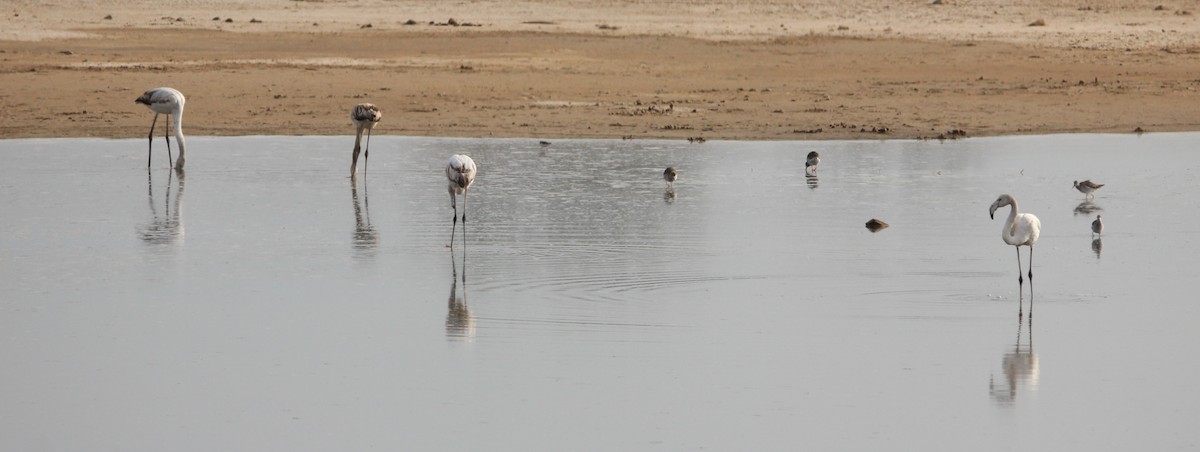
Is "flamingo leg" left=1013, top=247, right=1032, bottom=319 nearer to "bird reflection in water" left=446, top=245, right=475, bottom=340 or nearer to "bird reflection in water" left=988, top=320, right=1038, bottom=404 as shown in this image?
"bird reflection in water" left=988, top=320, right=1038, bottom=404

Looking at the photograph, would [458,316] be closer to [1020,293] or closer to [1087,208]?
[1020,293]

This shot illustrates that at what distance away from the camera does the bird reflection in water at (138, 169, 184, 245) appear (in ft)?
40.5

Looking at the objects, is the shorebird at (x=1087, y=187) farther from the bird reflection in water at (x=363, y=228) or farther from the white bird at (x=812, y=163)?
the bird reflection in water at (x=363, y=228)

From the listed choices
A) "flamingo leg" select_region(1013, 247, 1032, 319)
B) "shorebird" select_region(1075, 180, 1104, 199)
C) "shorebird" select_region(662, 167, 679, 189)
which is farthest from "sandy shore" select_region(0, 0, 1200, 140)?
"flamingo leg" select_region(1013, 247, 1032, 319)

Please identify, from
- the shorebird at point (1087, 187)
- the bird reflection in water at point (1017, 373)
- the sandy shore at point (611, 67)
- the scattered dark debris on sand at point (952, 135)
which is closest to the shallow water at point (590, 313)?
the bird reflection in water at point (1017, 373)

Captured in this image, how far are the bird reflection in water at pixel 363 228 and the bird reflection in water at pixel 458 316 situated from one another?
117 centimetres

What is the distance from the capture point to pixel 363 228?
42.3 ft

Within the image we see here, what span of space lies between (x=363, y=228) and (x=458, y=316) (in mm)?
3716

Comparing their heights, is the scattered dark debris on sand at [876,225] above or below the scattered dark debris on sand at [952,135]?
below

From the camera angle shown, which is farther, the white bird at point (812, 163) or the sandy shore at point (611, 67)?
the sandy shore at point (611, 67)

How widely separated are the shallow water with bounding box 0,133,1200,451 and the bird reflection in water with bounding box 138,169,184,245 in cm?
5

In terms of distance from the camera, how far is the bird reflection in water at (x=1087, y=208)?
13781 millimetres

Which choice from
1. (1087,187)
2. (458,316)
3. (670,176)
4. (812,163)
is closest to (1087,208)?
(1087,187)

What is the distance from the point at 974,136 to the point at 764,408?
45.2 ft
